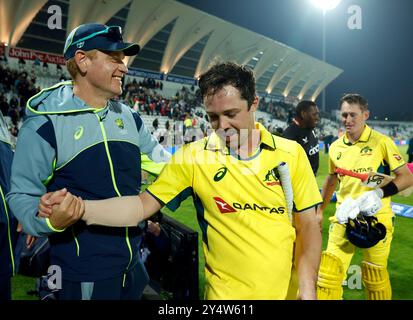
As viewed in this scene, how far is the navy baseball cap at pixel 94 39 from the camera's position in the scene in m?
2.02

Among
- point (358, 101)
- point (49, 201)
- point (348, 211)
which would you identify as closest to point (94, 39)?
point (49, 201)

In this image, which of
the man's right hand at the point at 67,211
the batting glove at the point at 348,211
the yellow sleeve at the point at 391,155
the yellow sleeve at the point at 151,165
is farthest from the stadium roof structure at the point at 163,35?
the man's right hand at the point at 67,211

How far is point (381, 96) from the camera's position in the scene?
73938mm

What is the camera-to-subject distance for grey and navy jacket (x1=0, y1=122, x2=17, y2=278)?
204cm

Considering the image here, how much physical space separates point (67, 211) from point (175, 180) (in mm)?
534

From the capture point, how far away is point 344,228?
12.0ft

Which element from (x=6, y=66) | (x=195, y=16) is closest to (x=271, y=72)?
(x=195, y=16)

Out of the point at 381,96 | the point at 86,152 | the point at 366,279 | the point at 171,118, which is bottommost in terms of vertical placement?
the point at 366,279

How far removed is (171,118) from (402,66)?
57.1 m

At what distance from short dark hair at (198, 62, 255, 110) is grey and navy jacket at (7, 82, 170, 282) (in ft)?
2.17

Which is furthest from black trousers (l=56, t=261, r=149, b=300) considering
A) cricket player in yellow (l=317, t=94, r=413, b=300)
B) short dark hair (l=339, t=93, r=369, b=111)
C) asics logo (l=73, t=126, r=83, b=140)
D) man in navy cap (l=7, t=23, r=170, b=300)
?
short dark hair (l=339, t=93, r=369, b=111)

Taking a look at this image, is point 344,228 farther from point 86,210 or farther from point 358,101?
point 86,210

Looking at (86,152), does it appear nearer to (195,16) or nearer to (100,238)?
(100,238)

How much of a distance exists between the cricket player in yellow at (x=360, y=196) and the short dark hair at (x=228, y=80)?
1983 mm
